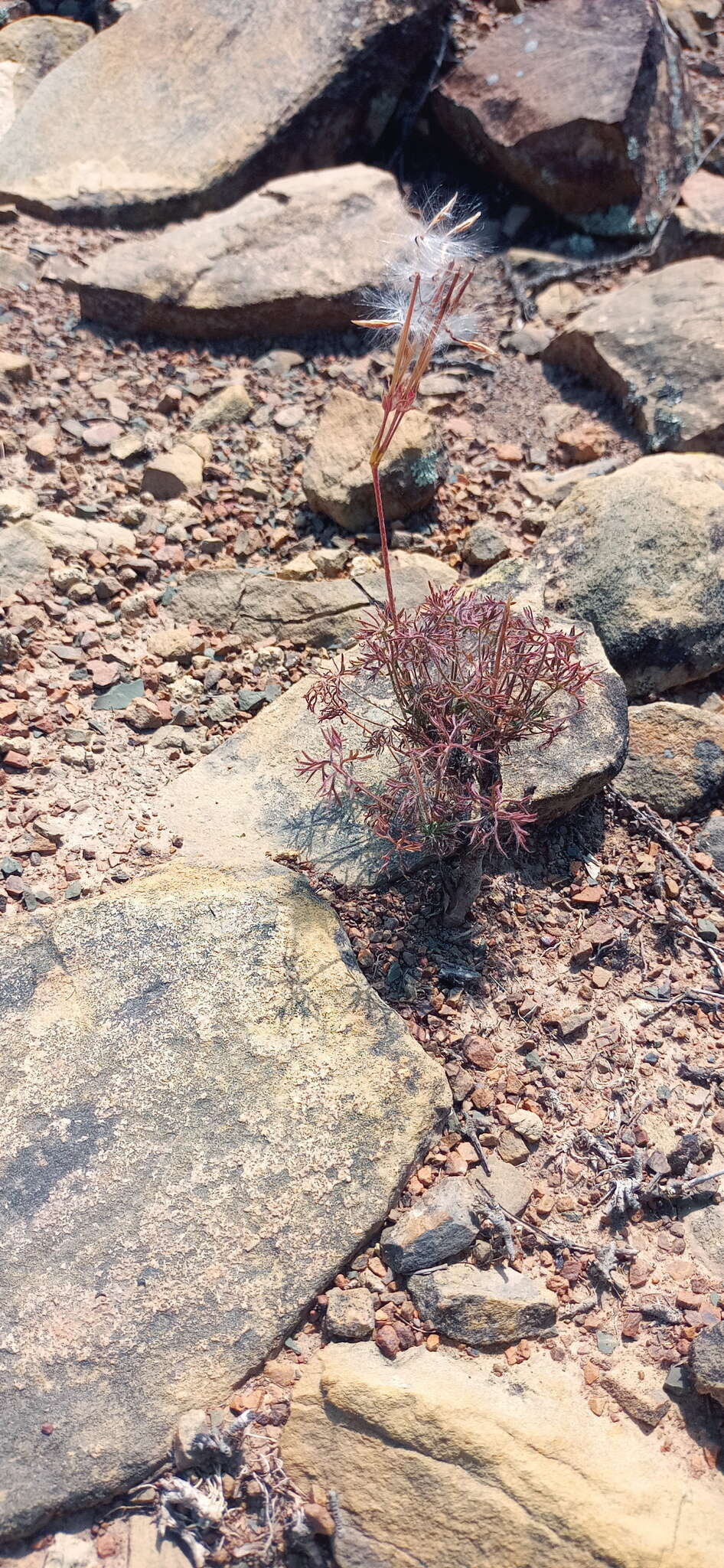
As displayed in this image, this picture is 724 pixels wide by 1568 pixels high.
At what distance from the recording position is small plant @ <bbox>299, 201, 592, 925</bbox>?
252cm

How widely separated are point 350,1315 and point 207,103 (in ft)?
16.9

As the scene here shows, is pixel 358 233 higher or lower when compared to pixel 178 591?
higher

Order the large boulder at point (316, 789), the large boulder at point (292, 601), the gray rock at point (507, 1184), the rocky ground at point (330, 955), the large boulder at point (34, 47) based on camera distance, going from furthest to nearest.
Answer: the large boulder at point (34, 47) → the large boulder at point (292, 601) → the large boulder at point (316, 789) → the gray rock at point (507, 1184) → the rocky ground at point (330, 955)

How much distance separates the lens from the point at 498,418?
14.8 feet

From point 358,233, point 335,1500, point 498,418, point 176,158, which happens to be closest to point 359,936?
point 335,1500

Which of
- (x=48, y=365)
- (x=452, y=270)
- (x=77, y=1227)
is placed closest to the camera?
(x=77, y=1227)

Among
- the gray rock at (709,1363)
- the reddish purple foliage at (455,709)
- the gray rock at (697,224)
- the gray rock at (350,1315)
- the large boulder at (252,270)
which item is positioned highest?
the large boulder at (252,270)

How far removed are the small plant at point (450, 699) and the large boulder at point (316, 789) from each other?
0.07m

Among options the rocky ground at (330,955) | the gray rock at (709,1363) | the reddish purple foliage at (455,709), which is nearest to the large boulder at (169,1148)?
the rocky ground at (330,955)

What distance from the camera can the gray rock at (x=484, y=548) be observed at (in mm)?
3885

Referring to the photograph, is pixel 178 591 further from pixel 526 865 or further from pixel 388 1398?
pixel 388 1398

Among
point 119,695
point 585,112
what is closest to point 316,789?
point 119,695

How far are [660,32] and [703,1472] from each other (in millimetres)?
5776

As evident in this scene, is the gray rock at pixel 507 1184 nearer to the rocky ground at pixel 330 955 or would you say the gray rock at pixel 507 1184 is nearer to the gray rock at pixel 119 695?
the rocky ground at pixel 330 955
